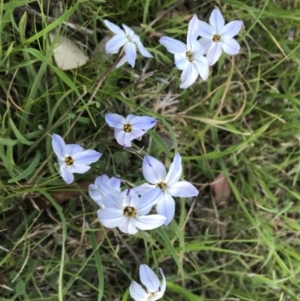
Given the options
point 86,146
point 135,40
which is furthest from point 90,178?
point 135,40

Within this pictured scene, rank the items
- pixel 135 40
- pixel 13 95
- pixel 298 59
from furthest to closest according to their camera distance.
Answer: pixel 298 59, pixel 13 95, pixel 135 40

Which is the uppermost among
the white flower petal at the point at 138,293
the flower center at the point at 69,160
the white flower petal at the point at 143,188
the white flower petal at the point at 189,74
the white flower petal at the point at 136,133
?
the white flower petal at the point at 189,74

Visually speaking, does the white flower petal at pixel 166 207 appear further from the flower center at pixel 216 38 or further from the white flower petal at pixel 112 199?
the flower center at pixel 216 38

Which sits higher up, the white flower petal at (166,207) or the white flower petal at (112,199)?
the white flower petal at (112,199)

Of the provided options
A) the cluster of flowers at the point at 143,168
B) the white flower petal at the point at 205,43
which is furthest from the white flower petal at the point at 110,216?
the white flower petal at the point at 205,43

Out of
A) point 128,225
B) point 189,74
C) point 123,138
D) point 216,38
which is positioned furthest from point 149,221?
point 216,38

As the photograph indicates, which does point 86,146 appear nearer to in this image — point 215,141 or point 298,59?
point 215,141
